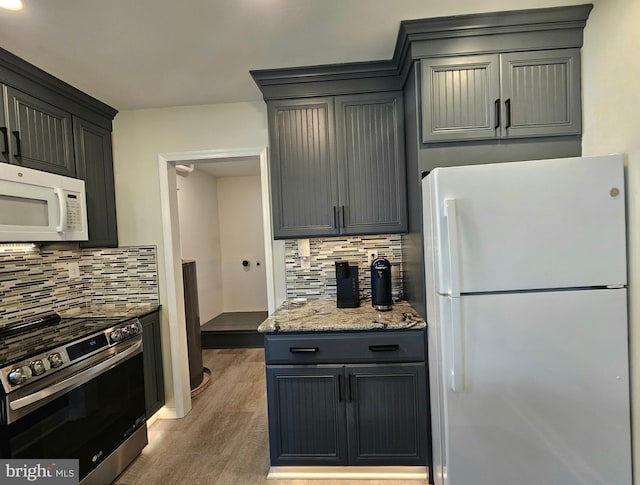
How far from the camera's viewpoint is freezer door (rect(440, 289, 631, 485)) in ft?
4.74

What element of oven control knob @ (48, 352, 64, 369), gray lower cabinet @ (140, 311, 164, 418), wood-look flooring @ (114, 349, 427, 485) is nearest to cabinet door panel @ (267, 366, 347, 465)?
wood-look flooring @ (114, 349, 427, 485)

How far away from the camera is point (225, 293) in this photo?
5.36 meters

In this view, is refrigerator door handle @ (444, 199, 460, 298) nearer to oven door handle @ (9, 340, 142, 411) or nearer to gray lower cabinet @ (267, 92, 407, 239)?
gray lower cabinet @ (267, 92, 407, 239)

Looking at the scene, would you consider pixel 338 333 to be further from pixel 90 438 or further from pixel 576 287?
pixel 90 438

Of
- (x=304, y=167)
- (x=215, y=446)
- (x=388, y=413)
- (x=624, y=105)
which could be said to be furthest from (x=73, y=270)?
(x=624, y=105)

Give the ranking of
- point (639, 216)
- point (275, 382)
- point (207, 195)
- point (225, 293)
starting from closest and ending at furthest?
point (639, 216)
point (275, 382)
point (207, 195)
point (225, 293)

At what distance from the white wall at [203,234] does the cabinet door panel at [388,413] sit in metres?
3.08

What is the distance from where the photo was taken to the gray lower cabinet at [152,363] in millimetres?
2447

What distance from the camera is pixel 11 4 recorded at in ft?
4.76

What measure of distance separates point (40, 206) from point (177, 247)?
95 centimetres

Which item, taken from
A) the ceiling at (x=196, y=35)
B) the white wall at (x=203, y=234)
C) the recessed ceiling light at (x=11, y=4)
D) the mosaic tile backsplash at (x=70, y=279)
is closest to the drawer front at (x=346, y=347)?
the mosaic tile backsplash at (x=70, y=279)

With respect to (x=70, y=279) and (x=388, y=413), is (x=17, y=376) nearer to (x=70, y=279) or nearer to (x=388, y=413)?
(x=70, y=279)

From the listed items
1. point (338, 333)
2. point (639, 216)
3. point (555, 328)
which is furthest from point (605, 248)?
point (338, 333)

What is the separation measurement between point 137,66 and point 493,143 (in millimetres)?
2049
